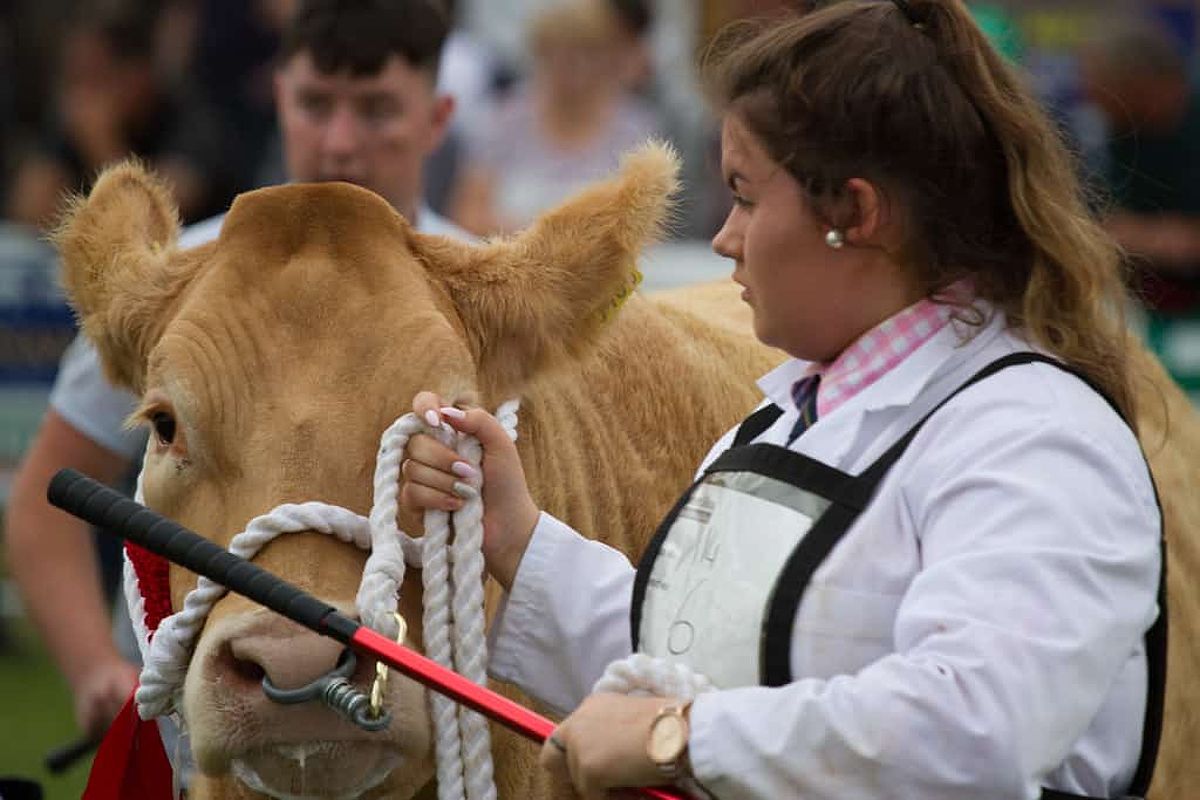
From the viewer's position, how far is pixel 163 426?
10.2ft

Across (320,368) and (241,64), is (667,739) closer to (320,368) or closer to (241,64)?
(320,368)

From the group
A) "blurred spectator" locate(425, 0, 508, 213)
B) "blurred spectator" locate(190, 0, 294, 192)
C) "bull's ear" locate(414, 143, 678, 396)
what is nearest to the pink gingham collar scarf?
"bull's ear" locate(414, 143, 678, 396)

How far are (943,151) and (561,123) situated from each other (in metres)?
6.49

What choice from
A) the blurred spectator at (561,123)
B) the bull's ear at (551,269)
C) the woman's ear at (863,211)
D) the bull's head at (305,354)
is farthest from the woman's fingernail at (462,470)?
the blurred spectator at (561,123)

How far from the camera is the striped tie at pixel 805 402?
2613mm

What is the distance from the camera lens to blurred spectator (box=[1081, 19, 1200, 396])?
897 centimetres

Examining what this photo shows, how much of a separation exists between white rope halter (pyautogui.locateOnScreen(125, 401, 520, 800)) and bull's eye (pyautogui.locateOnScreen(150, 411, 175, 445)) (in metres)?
0.31

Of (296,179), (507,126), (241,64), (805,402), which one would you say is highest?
(805,402)

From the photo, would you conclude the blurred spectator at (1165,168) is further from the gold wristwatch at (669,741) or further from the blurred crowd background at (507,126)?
the gold wristwatch at (669,741)

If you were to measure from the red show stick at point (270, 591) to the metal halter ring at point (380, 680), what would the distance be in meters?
0.07

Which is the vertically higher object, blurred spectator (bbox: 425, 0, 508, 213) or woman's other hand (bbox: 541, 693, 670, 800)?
woman's other hand (bbox: 541, 693, 670, 800)

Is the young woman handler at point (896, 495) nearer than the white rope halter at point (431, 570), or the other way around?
the young woman handler at point (896, 495)

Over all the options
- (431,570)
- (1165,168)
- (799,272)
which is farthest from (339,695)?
(1165,168)

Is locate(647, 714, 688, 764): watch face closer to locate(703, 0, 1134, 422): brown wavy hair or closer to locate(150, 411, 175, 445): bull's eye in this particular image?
locate(703, 0, 1134, 422): brown wavy hair
